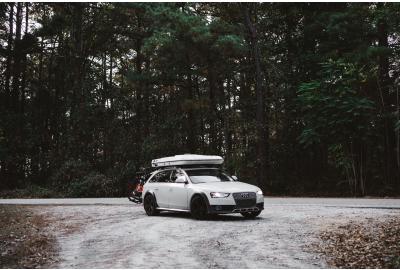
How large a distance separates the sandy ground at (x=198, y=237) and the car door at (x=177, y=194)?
42 centimetres

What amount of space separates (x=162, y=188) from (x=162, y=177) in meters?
0.55

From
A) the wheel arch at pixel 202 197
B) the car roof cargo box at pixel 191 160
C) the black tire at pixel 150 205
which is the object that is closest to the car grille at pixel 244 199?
the wheel arch at pixel 202 197

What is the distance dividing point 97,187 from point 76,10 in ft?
46.1

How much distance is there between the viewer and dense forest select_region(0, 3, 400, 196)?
28.0 meters

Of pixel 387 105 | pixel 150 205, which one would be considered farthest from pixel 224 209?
pixel 387 105

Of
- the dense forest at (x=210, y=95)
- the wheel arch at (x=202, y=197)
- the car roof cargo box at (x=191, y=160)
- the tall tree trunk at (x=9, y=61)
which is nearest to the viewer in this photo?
the wheel arch at (x=202, y=197)

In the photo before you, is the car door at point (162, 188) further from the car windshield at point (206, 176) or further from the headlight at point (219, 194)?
the headlight at point (219, 194)

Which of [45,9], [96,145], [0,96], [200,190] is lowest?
[200,190]


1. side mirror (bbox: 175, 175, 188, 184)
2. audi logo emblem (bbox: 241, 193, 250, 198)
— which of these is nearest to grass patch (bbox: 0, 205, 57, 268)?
side mirror (bbox: 175, 175, 188, 184)

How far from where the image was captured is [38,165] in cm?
3859

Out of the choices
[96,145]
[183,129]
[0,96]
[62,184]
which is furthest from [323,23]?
[0,96]

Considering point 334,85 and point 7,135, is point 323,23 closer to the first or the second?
point 334,85

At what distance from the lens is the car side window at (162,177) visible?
18719 millimetres

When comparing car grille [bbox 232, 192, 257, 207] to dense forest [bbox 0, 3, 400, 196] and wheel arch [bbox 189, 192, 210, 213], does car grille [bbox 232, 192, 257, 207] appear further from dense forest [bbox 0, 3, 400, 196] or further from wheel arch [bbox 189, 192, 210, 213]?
dense forest [bbox 0, 3, 400, 196]
